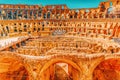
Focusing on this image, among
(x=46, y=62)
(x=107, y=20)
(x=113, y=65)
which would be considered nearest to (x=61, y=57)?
(x=46, y=62)

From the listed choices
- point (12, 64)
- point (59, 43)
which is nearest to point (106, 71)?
point (59, 43)

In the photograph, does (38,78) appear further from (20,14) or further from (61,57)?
(20,14)

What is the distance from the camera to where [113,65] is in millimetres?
23984

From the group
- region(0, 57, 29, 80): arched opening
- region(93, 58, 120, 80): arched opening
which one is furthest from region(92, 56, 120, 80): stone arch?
region(0, 57, 29, 80): arched opening

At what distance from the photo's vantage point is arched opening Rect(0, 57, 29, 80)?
72.6 ft

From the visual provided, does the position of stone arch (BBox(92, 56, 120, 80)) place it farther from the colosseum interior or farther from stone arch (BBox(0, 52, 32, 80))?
stone arch (BBox(0, 52, 32, 80))

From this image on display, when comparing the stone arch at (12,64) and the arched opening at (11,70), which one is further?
the arched opening at (11,70)

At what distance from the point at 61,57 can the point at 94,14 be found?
116 ft

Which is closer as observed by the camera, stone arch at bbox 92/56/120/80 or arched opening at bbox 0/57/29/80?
arched opening at bbox 0/57/29/80

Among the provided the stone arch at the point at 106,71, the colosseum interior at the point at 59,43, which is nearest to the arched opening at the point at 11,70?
the colosseum interior at the point at 59,43

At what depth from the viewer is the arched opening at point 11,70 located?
72.6ft

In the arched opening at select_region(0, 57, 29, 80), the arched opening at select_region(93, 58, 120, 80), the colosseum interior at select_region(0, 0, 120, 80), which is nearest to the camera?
the colosseum interior at select_region(0, 0, 120, 80)

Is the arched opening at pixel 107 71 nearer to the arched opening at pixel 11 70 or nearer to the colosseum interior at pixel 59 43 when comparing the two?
the colosseum interior at pixel 59 43

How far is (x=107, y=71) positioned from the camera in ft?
81.9
